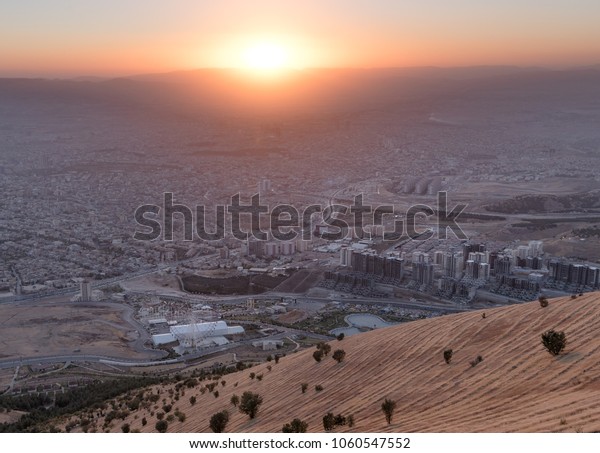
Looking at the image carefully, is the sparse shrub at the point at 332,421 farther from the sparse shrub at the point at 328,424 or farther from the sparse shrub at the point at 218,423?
the sparse shrub at the point at 218,423

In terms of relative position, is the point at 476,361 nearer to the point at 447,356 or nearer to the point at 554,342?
the point at 447,356

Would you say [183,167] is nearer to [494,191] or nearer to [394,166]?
[394,166]

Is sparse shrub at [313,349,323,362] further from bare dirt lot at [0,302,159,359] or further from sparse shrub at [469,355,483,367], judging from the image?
bare dirt lot at [0,302,159,359]

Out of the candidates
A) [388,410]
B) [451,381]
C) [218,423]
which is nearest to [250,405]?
[218,423]

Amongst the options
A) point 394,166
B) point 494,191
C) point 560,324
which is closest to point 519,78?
point 394,166
